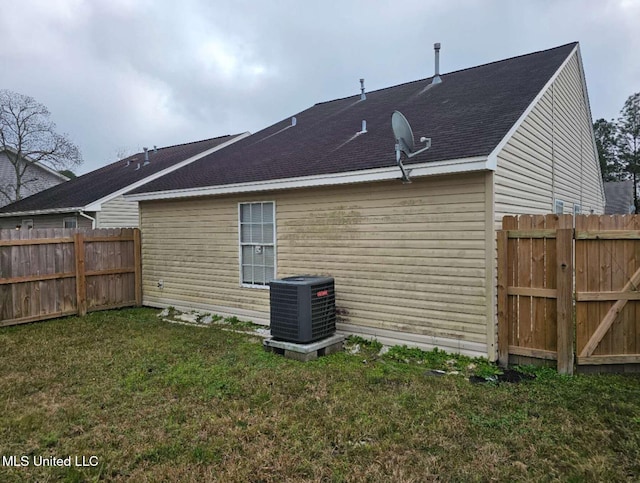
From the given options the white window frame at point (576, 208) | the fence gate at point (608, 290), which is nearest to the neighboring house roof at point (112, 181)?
the white window frame at point (576, 208)

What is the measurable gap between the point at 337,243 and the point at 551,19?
10.7 m

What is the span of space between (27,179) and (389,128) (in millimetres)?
25247

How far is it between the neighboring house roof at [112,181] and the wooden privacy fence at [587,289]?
12285 millimetres

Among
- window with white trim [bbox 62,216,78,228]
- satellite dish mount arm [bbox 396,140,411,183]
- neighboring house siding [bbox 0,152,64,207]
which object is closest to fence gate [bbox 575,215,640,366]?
satellite dish mount arm [bbox 396,140,411,183]

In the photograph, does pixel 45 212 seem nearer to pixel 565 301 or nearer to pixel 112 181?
pixel 112 181

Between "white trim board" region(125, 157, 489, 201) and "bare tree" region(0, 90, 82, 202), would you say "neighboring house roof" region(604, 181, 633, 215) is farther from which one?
"bare tree" region(0, 90, 82, 202)

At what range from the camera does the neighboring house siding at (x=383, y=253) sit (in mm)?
5141

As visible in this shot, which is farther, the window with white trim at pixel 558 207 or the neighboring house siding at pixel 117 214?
the neighboring house siding at pixel 117 214

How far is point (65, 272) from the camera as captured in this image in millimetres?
8297

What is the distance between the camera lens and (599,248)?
4.61 m

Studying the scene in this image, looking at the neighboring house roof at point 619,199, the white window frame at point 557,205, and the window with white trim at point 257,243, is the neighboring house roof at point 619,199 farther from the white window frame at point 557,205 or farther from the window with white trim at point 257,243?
the window with white trim at point 257,243

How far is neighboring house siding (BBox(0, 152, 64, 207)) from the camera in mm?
23656

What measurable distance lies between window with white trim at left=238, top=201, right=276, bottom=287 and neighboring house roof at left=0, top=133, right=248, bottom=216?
7419 mm

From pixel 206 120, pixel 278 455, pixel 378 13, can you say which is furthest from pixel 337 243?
pixel 206 120
